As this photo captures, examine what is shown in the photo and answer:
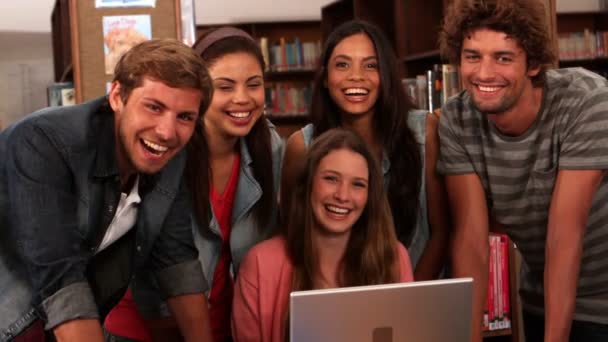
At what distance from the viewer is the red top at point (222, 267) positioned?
6.85ft

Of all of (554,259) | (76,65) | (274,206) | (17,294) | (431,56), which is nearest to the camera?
(17,294)

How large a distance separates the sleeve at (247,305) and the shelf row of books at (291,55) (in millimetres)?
5258

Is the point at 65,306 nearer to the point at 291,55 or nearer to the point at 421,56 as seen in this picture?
the point at 421,56

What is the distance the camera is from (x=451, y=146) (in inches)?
80.8

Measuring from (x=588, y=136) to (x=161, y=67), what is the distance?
983 millimetres

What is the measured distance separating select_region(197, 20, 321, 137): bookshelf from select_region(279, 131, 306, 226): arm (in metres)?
4.66

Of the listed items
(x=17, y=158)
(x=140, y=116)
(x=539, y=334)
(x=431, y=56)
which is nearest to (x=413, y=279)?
(x=539, y=334)

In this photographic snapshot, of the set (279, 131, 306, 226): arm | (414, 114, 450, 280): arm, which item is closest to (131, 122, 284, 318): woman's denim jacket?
(279, 131, 306, 226): arm

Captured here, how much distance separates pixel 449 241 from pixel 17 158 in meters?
1.25

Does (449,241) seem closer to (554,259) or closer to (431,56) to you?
(554,259)

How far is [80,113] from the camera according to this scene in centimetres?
150

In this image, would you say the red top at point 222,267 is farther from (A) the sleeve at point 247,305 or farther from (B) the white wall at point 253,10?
(B) the white wall at point 253,10

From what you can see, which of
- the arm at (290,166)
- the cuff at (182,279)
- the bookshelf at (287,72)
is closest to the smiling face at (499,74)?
the arm at (290,166)

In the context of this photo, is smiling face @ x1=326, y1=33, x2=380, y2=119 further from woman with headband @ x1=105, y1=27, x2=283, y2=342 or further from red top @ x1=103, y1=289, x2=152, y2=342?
red top @ x1=103, y1=289, x2=152, y2=342
